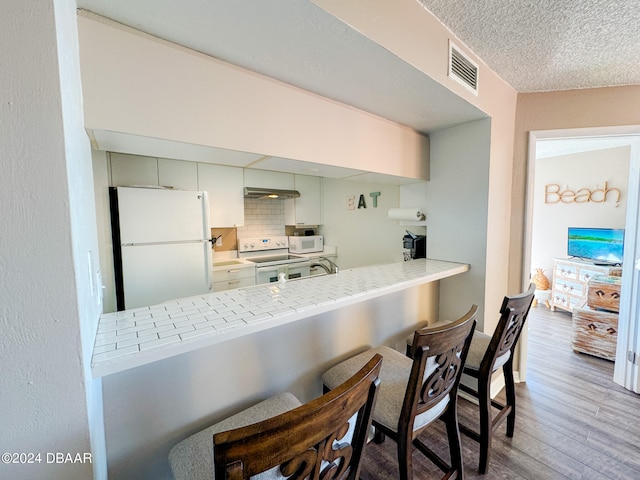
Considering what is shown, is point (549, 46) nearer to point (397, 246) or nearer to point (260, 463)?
point (397, 246)

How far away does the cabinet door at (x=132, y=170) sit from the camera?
7.79 ft

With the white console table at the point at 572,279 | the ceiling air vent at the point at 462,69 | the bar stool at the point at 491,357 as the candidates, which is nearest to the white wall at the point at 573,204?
the white console table at the point at 572,279

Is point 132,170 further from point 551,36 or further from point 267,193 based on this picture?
point 551,36

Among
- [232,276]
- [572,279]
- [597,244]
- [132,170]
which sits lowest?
[572,279]

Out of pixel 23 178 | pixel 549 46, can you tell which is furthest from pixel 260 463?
pixel 549 46

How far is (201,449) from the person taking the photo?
903mm

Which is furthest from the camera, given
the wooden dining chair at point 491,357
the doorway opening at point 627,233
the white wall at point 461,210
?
the doorway opening at point 627,233

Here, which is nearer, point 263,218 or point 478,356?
point 478,356

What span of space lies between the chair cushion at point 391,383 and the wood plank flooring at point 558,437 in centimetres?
56

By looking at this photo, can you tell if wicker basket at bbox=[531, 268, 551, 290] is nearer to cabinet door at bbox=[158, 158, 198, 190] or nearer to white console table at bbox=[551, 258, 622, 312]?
white console table at bbox=[551, 258, 622, 312]

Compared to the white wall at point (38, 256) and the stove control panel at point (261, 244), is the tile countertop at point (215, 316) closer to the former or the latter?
the white wall at point (38, 256)

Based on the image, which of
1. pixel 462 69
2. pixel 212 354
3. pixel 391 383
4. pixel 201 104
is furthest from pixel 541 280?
pixel 201 104

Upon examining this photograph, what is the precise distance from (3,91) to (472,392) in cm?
223

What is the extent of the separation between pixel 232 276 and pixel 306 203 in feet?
4.72
